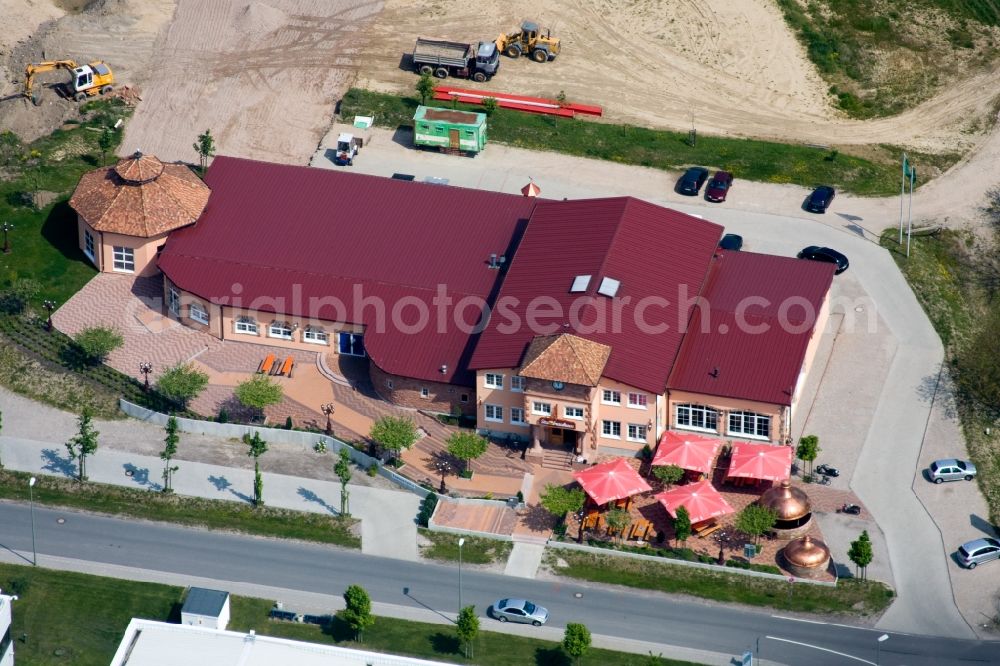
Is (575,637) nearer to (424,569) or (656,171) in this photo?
(424,569)

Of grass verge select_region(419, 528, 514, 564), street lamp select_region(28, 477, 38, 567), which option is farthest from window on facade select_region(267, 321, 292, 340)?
grass verge select_region(419, 528, 514, 564)

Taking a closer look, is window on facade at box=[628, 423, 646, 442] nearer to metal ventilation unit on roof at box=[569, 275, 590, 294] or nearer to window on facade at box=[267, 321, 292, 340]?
metal ventilation unit on roof at box=[569, 275, 590, 294]

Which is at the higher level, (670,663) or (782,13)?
(782,13)

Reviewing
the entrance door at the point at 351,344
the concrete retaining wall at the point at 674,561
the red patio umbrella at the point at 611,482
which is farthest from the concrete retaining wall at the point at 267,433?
the concrete retaining wall at the point at 674,561

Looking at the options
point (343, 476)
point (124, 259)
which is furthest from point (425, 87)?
point (343, 476)

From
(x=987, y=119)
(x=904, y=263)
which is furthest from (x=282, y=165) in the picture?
(x=987, y=119)

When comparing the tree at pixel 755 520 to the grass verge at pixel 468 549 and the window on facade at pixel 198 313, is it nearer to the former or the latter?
the grass verge at pixel 468 549
